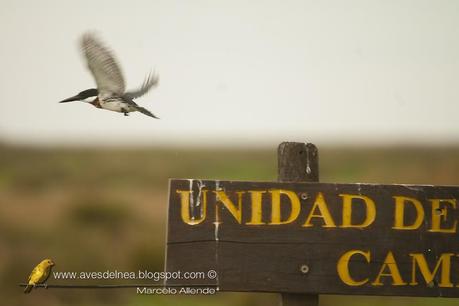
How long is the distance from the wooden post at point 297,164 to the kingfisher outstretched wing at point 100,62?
3.01ft

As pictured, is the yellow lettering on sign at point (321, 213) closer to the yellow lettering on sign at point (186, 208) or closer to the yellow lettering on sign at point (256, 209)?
the yellow lettering on sign at point (256, 209)

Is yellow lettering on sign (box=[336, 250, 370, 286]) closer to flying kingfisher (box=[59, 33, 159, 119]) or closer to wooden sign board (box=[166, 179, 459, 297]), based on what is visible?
wooden sign board (box=[166, 179, 459, 297])

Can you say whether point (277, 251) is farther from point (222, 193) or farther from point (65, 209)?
point (65, 209)

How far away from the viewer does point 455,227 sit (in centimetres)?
322

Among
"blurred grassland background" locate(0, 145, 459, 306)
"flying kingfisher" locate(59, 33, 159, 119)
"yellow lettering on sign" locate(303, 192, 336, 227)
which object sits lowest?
"blurred grassland background" locate(0, 145, 459, 306)

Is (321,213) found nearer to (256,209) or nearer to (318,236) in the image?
(318,236)

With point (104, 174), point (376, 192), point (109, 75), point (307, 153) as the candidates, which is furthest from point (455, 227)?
point (104, 174)

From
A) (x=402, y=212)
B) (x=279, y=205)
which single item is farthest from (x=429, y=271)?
(x=279, y=205)

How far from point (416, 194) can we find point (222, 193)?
891 mm

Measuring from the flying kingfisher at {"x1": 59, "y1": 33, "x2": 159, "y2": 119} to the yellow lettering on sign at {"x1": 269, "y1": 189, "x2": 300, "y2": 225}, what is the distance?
0.77 meters

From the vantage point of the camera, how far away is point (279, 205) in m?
3.19

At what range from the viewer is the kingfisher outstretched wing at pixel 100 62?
3.51 m

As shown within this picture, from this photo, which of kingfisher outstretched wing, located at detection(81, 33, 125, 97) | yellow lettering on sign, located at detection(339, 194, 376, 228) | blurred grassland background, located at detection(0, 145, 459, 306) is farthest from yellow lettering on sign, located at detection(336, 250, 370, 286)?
blurred grassland background, located at detection(0, 145, 459, 306)

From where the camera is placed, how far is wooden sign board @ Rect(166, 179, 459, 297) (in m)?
3.15
